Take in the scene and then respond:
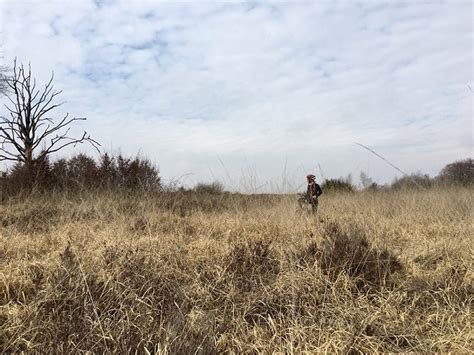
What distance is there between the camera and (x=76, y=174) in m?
15.0

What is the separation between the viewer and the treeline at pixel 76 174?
41.0 feet

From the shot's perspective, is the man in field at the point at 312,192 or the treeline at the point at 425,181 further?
the treeline at the point at 425,181

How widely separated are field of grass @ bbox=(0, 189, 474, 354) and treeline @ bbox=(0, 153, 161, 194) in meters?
6.20

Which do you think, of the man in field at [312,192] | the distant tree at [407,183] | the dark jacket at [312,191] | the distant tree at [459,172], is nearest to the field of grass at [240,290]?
the man in field at [312,192]

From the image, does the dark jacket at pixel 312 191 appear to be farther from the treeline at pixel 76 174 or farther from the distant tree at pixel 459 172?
the distant tree at pixel 459 172

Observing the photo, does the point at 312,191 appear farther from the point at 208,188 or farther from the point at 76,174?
the point at 76,174

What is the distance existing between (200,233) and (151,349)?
11.7ft

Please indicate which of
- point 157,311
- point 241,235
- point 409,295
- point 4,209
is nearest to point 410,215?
point 241,235

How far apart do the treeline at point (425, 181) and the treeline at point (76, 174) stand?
22.4 feet

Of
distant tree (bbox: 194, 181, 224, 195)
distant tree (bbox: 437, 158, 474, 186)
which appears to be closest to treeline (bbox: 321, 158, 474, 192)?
distant tree (bbox: 437, 158, 474, 186)

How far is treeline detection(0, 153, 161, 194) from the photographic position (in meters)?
12.5

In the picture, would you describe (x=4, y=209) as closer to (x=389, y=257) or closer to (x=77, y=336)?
(x=77, y=336)

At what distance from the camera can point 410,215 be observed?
7.66 m

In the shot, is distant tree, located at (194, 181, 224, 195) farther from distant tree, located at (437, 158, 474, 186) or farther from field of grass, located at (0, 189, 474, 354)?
distant tree, located at (437, 158, 474, 186)
